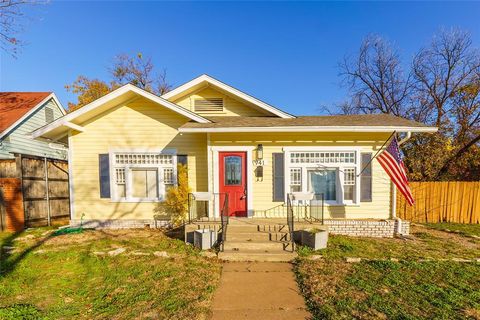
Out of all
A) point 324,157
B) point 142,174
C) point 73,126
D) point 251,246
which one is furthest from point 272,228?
point 73,126

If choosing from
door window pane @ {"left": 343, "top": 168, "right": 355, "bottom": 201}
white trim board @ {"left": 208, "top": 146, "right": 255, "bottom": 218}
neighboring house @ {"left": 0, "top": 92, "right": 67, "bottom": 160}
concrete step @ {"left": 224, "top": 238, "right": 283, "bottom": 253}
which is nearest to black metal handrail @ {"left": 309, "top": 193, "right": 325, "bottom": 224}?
door window pane @ {"left": 343, "top": 168, "right": 355, "bottom": 201}

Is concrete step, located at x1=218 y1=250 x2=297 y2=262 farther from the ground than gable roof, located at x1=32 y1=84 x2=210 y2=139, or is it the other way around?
gable roof, located at x1=32 y1=84 x2=210 y2=139

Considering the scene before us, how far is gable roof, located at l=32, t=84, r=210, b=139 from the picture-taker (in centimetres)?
714

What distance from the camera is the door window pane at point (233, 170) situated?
759 cm

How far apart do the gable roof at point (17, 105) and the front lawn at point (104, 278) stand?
7397 millimetres

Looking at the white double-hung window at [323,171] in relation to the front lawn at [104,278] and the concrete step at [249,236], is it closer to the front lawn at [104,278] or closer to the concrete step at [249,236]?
the concrete step at [249,236]

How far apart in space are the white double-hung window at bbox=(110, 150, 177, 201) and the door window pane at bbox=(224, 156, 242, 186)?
1795 mm

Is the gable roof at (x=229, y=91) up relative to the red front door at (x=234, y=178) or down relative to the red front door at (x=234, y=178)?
up

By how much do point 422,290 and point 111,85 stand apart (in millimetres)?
25423

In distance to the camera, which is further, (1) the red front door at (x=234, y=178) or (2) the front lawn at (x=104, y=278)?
(1) the red front door at (x=234, y=178)

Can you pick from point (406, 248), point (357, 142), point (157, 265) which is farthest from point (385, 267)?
point (157, 265)

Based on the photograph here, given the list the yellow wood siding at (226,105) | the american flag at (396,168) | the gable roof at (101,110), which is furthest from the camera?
the yellow wood siding at (226,105)

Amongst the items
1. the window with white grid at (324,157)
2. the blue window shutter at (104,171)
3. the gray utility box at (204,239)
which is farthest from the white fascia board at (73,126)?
the window with white grid at (324,157)

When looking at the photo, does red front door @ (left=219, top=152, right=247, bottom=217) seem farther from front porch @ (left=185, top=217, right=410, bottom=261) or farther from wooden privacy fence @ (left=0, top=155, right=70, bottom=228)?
wooden privacy fence @ (left=0, top=155, right=70, bottom=228)
